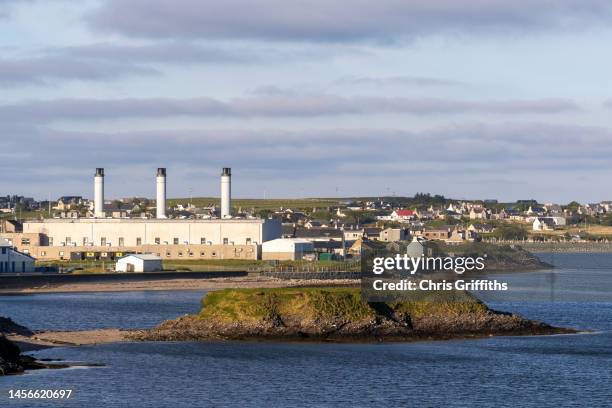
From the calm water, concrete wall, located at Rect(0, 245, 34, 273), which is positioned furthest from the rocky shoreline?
concrete wall, located at Rect(0, 245, 34, 273)

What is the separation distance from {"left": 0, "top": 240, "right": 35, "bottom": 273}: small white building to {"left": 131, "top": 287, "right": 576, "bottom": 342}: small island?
63889mm

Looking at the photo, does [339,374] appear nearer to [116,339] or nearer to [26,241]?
[116,339]

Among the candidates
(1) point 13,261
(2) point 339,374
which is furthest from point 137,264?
(2) point 339,374

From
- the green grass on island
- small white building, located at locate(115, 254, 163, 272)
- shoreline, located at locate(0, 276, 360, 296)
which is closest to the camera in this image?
the green grass on island

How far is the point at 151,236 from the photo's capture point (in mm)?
164750

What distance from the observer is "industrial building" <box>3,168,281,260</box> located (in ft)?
534

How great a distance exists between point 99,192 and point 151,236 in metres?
11.2

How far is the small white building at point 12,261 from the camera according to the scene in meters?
134

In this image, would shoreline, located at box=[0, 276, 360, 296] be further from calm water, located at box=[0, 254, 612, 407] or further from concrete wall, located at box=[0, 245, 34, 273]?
calm water, located at box=[0, 254, 612, 407]

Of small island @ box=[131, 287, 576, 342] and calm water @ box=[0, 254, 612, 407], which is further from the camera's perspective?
small island @ box=[131, 287, 576, 342]

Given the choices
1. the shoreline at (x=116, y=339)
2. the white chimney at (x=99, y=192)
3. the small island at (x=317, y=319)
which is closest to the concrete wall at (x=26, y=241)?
the white chimney at (x=99, y=192)

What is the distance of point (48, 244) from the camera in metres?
168

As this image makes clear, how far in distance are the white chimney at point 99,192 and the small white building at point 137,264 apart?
26173 mm

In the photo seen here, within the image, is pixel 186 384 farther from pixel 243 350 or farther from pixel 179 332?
pixel 179 332
